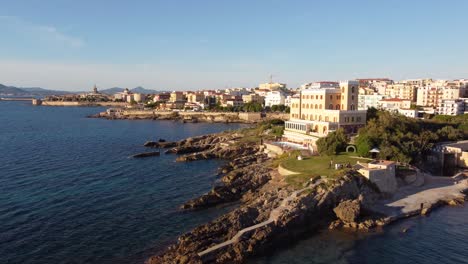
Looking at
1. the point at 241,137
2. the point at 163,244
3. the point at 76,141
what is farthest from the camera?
the point at 76,141

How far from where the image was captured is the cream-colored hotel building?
5512 cm

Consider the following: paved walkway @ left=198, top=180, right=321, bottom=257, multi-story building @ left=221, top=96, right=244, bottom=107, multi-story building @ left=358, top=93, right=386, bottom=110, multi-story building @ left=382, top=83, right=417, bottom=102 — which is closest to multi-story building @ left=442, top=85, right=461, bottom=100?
multi-story building @ left=382, top=83, right=417, bottom=102

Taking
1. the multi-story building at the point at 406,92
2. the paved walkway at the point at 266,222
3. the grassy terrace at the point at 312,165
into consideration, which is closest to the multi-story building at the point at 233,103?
the multi-story building at the point at 406,92

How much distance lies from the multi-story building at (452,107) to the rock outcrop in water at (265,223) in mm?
71012

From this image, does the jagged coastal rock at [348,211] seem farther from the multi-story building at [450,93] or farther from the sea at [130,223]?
the multi-story building at [450,93]

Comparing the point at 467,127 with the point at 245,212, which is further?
the point at 467,127

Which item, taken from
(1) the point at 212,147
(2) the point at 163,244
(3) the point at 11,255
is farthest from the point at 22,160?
(2) the point at 163,244

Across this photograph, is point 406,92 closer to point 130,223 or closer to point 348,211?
point 348,211

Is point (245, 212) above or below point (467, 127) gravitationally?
below

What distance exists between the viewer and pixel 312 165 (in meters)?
40.5

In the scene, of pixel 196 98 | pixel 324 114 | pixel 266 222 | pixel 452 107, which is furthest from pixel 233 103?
pixel 266 222

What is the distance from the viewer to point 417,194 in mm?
35125

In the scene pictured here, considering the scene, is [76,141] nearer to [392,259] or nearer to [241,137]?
[241,137]

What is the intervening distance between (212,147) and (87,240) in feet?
130
